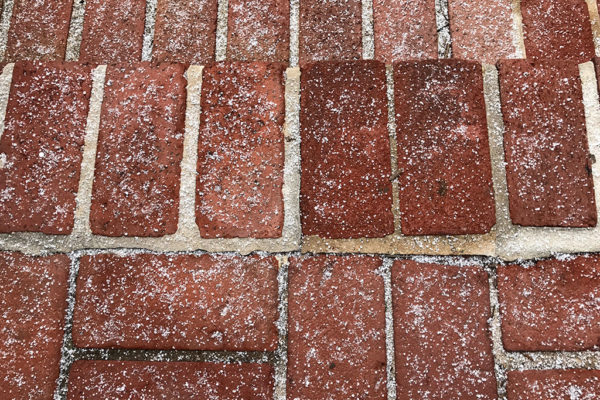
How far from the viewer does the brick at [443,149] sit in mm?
791

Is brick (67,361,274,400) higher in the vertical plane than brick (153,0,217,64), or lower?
lower

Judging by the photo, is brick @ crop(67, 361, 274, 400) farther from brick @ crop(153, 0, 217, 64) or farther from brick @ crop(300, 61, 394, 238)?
brick @ crop(153, 0, 217, 64)

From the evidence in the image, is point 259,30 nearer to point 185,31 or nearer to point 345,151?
point 185,31

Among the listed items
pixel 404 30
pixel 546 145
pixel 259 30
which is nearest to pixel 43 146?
pixel 259 30

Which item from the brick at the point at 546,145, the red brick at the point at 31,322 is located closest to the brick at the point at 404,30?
the brick at the point at 546,145

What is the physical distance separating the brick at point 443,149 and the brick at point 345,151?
0.03 metres

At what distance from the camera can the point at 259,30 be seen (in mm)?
910

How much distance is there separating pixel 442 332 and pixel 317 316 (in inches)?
7.7

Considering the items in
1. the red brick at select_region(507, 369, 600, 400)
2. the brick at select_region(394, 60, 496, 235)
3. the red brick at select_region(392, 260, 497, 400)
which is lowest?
the red brick at select_region(507, 369, 600, 400)

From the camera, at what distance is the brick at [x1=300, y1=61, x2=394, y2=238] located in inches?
31.4

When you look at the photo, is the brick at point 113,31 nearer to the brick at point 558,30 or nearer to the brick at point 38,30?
the brick at point 38,30

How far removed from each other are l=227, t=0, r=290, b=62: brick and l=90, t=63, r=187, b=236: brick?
4.6 inches

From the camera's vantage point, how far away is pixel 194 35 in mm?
917

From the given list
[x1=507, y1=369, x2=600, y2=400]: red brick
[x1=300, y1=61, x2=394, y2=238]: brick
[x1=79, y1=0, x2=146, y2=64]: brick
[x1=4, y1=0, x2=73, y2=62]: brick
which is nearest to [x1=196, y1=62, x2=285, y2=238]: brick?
[x1=300, y1=61, x2=394, y2=238]: brick
